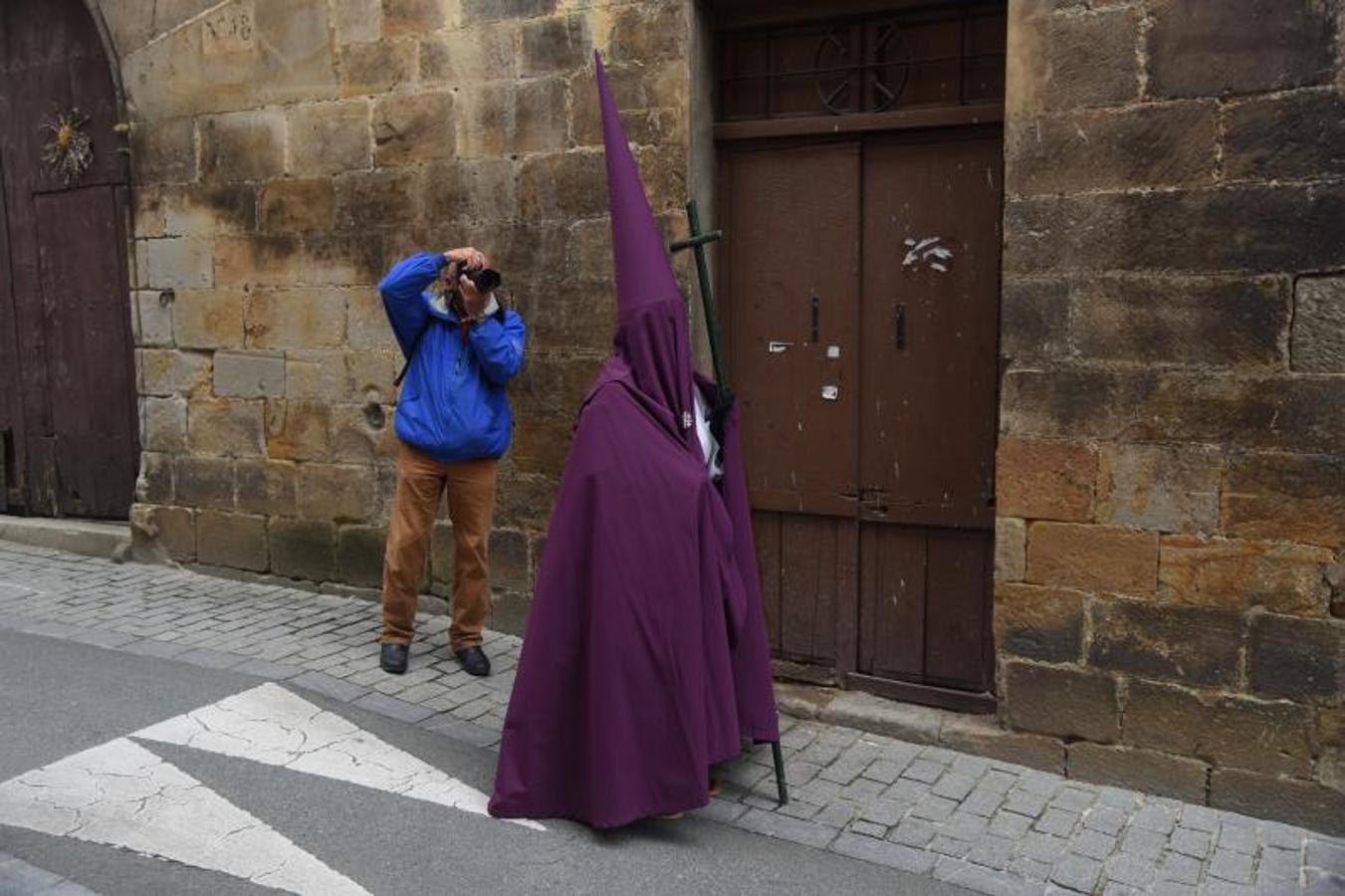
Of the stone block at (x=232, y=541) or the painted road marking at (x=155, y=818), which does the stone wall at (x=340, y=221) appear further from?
the painted road marking at (x=155, y=818)

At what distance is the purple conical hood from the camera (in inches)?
140

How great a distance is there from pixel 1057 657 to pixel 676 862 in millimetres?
1655

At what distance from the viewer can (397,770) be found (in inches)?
156

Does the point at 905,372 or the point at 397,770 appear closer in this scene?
the point at 397,770

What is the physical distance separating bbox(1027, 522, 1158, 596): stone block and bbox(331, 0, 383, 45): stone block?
3961 mm

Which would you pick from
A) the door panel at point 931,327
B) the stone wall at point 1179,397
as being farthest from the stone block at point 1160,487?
the door panel at point 931,327

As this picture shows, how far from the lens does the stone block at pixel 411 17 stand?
17.9 feet

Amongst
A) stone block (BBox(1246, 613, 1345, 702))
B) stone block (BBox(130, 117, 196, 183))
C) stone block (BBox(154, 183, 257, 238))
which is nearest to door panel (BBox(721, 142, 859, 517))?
stone block (BBox(1246, 613, 1345, 702))

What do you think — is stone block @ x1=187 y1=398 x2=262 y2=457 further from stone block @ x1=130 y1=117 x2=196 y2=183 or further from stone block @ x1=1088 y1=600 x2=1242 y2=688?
stone block @ x1=1088 y1=600 x2=1242 y2=688

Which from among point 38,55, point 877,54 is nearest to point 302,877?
point 877,54

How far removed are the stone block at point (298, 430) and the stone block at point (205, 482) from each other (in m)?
0.38

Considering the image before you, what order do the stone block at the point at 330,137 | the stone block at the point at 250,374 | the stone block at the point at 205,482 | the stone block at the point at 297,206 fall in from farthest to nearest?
the stone block at the point at 205,482 < the stone block at the point at 250,374 < the stone block at the point at 297,206 < the stone block at the point at 330,137

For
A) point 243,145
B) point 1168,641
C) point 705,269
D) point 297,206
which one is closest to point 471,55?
point 297,206

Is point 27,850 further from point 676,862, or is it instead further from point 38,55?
point 38,55
